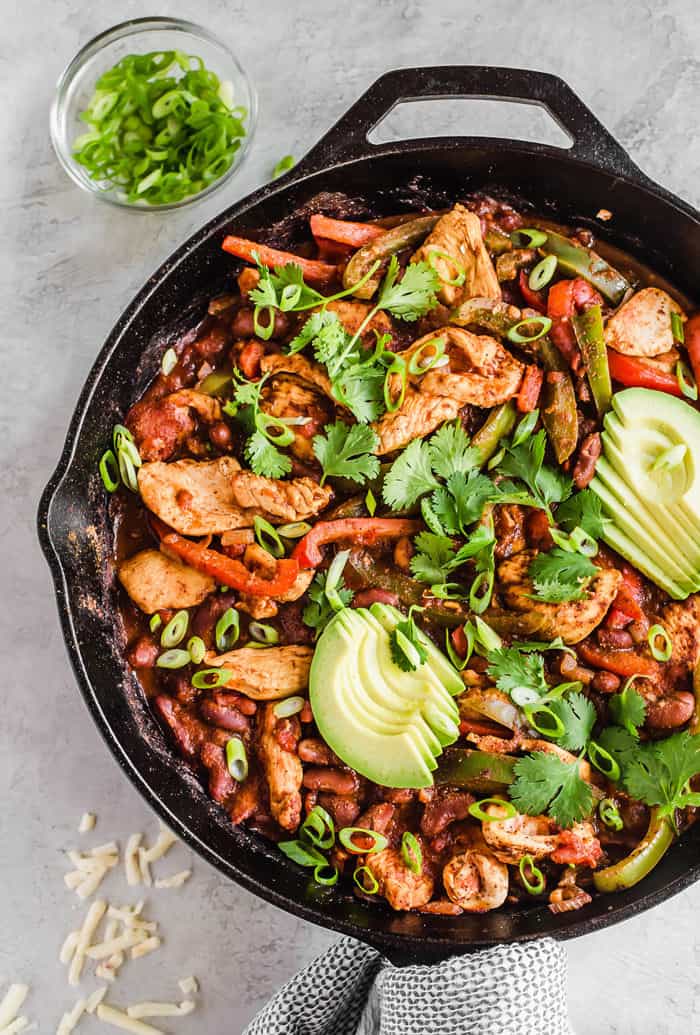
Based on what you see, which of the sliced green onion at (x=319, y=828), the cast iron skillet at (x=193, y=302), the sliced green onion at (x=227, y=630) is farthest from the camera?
the sliced green onion at (x=227, y=630)

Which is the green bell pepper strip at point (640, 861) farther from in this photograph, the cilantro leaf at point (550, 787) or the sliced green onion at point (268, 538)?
the sliced green onion at point (268, 538)

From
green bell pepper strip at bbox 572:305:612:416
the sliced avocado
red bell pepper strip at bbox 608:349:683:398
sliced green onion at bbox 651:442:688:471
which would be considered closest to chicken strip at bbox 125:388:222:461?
the sliced avocado

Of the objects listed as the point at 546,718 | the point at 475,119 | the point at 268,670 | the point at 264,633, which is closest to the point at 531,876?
the point at 546,718

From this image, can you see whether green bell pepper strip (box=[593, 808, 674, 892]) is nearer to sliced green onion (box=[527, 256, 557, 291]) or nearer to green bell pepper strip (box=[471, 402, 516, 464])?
green bell pepper strip (box=[471, 402, 516, 464])

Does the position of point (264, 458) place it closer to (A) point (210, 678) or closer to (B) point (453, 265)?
(A) point (210, 678)

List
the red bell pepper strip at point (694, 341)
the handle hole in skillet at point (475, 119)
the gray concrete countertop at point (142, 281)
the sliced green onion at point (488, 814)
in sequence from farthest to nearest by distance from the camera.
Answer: the handle hole in skillet at point (475, 119) < the gray concrete countertop at point (142, 281) < the red bell pepper strip at point (694, 341) < the sliced green onion at point (488, 814)

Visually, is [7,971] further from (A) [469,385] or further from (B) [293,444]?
(A) [469,385]

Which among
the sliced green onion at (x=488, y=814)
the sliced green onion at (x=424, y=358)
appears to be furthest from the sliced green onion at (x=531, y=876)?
the sliced green onion at (x=424, y=358)
